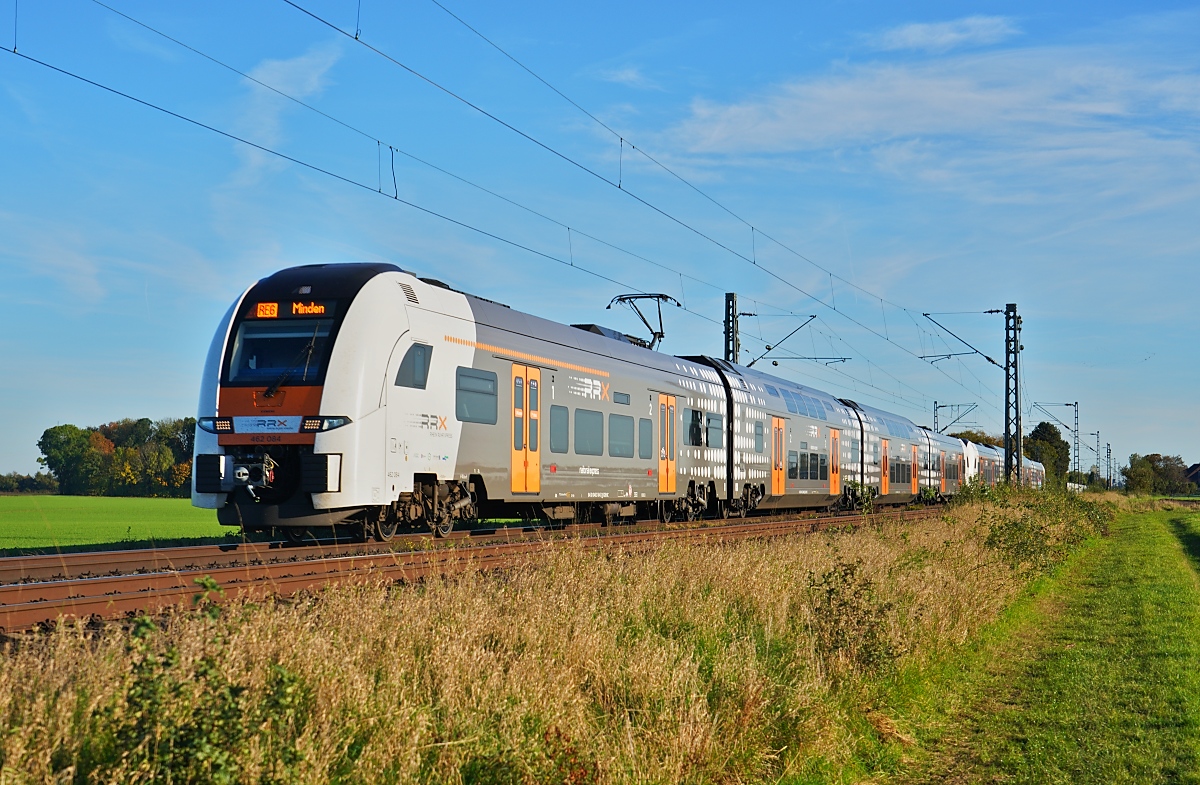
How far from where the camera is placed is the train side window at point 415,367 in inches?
578

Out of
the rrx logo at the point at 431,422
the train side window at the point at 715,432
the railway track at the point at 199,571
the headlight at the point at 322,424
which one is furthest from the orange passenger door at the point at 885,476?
the headlight at the point at 322,424

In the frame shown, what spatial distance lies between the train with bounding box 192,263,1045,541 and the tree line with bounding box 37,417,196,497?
42325mm

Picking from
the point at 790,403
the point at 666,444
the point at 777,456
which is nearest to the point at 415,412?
the point at 666,444

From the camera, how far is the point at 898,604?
34.2 feet

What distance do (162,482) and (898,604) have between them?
201 feet

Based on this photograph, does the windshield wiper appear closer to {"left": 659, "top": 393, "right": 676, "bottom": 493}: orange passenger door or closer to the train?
the train

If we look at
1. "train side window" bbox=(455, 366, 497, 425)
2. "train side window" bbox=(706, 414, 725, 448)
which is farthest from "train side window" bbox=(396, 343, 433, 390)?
"train side window" bbox=(706, 414, 725, 448)

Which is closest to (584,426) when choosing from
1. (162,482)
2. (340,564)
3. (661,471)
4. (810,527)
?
(661,471)

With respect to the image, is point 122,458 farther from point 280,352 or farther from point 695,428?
point 280,352

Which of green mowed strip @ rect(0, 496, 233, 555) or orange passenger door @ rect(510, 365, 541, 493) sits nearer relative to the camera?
orange passenger door @ rect(510, 365, 541, 493)

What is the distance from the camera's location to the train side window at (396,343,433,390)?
14688mm

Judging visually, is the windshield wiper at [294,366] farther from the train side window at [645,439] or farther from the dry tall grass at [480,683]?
the train side window at [645,439]

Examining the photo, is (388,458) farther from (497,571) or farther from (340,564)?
(497,571)

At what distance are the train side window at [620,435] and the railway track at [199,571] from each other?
436 cm
